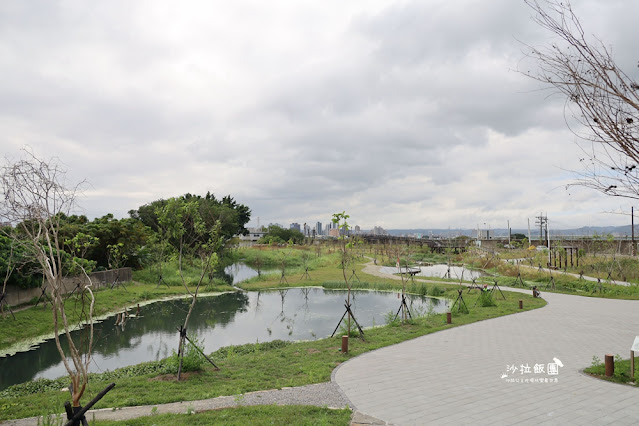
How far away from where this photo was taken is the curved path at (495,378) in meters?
5.45

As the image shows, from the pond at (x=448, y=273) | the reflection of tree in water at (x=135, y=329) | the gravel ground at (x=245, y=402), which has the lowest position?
the reflection of tree in water at (x=135, y=329)

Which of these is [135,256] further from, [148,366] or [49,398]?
[49,398]

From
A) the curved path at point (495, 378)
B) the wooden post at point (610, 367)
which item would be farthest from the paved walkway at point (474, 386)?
the wooden post at point (610, 367)

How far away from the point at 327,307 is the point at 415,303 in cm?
461

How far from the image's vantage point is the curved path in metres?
5.45

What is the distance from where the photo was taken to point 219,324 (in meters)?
16.0

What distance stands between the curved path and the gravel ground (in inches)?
13.0

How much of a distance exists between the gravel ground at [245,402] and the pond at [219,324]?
266cm

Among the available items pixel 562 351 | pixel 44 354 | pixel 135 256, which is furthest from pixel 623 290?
pixel 135 256

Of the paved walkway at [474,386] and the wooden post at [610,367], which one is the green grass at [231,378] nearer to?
the paved walkway at [474,386]

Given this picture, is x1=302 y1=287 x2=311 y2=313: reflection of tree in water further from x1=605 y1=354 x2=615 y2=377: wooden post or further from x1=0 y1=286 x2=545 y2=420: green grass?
x1=605 y1=354 x2=615 y2=377: wooden post

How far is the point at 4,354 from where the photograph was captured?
11.9 m

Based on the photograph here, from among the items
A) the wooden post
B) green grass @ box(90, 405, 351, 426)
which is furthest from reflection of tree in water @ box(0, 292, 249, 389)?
the wooden post

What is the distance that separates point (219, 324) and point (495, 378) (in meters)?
11.7
